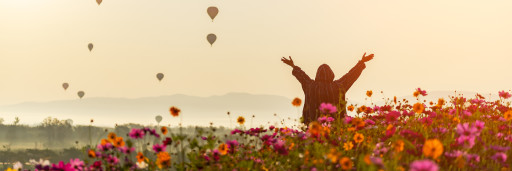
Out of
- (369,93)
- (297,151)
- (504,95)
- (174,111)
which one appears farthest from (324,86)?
(174,111)

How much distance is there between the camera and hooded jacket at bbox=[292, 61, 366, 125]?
11992mm

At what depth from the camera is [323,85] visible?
1200cm

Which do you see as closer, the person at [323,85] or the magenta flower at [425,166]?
the magenta flower at [425,166]

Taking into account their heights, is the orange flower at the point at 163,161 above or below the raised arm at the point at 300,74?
below

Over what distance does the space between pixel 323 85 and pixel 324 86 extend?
1.2 inches

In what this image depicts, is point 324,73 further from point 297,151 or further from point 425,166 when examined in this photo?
point 425,166

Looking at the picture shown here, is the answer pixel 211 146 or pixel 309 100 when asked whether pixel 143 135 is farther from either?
pixel 309 100

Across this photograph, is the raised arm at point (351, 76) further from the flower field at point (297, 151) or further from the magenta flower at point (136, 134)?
the magenta flower at point (136, 134)

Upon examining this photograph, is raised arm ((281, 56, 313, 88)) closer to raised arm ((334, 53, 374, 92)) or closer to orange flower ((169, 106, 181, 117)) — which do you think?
raised arm ((334, 53, 374, 92))

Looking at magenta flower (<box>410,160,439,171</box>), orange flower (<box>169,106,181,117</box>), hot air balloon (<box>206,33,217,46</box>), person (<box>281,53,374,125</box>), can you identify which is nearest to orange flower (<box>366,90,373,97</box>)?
person (<box>281,53,374,125</box>)

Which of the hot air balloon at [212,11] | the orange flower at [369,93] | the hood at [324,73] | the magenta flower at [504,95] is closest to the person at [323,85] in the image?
the hood at [324,73]

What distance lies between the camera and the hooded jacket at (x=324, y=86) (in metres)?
12.0

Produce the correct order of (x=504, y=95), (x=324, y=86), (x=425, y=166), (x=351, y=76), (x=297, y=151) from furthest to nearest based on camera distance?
(x=351, y=76), (x=324, y=86), (x=504, y=95), (x=297, y=151), (x=425, y=166)

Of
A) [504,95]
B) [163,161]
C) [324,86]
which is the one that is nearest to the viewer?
[163,161]
